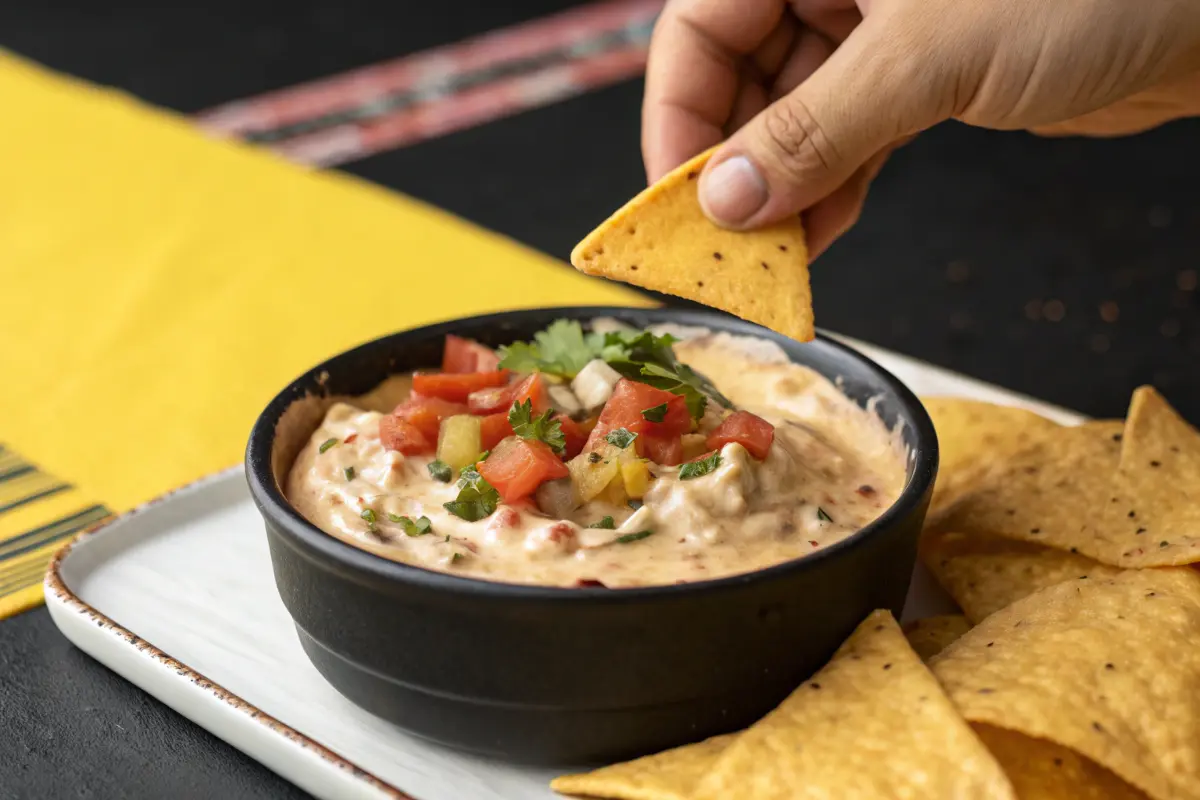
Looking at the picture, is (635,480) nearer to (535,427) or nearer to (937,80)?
(535,427)

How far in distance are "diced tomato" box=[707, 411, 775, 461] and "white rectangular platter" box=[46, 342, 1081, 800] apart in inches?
25.4

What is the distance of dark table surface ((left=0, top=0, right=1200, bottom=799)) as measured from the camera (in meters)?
2.64

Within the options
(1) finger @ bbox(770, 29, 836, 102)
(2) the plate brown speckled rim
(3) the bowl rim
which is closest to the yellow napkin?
(2) the plate brown speckled rim

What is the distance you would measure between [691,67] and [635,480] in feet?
4.41

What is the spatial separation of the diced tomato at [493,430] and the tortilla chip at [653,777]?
672 millimetres

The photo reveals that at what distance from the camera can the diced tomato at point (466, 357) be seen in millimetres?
3217

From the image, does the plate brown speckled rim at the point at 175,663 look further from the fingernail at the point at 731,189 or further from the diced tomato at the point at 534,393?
the fingernail at the point at 731,189

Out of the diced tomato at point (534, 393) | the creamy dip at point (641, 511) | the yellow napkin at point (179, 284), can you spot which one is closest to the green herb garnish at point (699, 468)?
the creamy dip at point (641, 511)

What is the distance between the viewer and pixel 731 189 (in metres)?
→ 2.86

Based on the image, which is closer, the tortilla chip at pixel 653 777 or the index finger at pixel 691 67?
the tortilla chip at pixel 653 777

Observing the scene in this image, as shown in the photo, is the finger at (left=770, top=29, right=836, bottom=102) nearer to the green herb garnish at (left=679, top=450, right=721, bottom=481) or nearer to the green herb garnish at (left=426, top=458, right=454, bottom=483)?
the green herb garnish at (left=679, top=450, right=721, bottom=481)

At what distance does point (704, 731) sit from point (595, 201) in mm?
3705

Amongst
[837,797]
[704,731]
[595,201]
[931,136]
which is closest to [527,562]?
[704,731]

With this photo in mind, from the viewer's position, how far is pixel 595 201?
587cm
